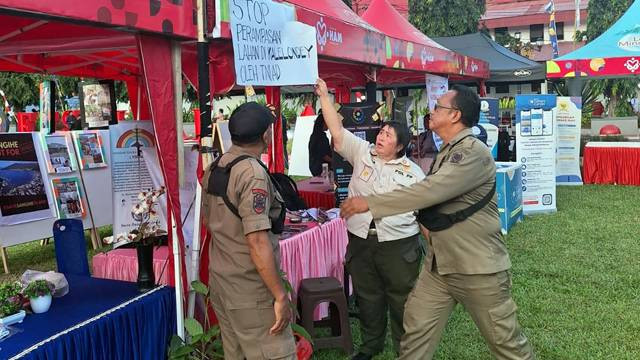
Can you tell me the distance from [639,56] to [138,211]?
34.5 ft

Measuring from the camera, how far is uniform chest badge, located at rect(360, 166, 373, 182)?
3.52m

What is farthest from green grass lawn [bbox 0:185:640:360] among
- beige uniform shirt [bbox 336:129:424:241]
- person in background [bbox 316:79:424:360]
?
beige uniform shirt [bbox 336:129:424:241]

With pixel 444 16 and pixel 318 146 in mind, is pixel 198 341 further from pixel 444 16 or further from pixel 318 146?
pixel 444 16

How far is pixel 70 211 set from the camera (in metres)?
6.61

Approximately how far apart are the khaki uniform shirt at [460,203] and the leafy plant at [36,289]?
5.76 feet

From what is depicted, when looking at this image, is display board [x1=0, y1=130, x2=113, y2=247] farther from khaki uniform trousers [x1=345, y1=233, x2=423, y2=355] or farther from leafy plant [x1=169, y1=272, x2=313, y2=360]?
khaki uniform trousers [x1=345, y1=233, x2=423, y2=355]

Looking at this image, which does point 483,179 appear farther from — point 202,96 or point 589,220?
point 589,220

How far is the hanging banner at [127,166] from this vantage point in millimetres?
4605

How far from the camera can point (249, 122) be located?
2.26 metres

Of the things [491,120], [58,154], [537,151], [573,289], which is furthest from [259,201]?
[491,120]

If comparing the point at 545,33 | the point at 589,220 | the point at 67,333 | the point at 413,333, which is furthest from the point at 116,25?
the point at 545,33

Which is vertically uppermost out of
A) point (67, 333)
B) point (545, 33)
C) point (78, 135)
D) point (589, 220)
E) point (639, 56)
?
point (545, 33)

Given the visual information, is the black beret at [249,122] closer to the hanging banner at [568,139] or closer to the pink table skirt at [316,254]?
the pink table skirt at [316,254]

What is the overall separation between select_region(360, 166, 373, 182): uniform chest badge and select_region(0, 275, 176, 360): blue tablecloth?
53.5 inches
